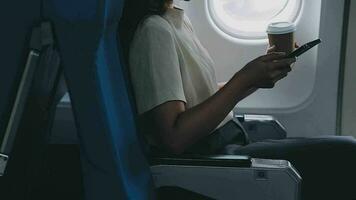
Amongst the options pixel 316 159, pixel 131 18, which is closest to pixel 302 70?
pixel 316 159

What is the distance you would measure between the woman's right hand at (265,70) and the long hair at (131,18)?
1.05ft

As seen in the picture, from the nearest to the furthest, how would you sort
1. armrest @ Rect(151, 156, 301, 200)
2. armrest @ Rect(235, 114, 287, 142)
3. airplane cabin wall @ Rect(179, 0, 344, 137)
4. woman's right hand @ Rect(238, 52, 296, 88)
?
armrest @ Rect(151, 156, 301, 200) → woman's right hand @ Rect(238, 52, 296, 88) → armrest @ Rect(235, 114, 287, 142) → airplane cabin wall @ Rect(179, 0, 344, 137)

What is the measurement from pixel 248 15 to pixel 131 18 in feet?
3.51

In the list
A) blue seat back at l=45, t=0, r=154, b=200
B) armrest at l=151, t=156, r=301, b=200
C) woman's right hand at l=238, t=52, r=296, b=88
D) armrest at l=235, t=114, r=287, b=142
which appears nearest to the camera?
blue seat back at l=45, t=0, r=154, b=200

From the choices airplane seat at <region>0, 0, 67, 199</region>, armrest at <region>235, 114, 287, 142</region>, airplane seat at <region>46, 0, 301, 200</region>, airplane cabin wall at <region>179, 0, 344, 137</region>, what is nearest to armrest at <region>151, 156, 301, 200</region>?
airplane seat at <region>46, 0, 301, 200</region>

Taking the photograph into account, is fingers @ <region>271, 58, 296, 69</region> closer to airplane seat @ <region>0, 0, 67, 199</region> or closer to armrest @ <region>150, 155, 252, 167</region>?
armrest @ <region>150, 155, 252, 167</region>

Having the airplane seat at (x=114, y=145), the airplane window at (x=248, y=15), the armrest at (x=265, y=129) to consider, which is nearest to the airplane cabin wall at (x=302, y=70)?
the airplane window at (x=248, y=15)

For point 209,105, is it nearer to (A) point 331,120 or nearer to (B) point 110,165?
(B) point 110,165

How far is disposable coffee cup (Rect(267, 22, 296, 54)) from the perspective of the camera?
1755mm

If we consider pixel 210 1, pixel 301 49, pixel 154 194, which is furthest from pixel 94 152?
pixel 210 1

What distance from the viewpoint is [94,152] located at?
126 cm

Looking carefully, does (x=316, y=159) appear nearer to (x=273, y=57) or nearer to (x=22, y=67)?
(x=273, y=57)

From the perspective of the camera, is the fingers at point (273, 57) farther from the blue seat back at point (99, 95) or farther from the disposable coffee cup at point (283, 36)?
the blue seat back at point (99, 95)

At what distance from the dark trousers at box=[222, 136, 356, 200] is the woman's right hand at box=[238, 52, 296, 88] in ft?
0.69
